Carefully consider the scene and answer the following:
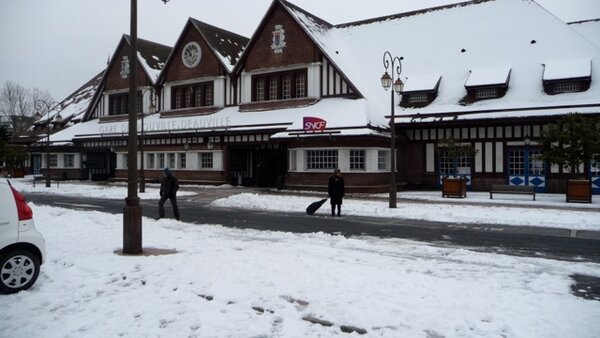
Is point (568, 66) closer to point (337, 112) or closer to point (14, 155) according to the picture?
point (337, 112)

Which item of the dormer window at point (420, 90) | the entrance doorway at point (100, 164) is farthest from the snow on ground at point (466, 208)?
the entrance doorway at point (100, 164)

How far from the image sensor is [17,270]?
253 inches

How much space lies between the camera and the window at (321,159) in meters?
25.5

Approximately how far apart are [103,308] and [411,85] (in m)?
24.9

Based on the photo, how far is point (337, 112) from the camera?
2602 centimetres

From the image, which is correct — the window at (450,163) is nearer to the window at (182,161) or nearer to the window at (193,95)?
the window at (193,95)

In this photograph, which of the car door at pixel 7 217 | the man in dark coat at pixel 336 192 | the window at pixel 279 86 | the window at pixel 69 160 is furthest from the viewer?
the window at pixel 69 160

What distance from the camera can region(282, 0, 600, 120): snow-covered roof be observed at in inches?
974

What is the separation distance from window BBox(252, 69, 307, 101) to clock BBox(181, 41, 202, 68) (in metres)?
5.99

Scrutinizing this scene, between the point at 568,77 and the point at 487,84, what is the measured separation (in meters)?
3.88

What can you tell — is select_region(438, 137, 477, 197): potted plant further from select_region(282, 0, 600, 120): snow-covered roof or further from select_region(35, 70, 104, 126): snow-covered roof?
select_region(35, 70, 104, 126): snow-covered roof

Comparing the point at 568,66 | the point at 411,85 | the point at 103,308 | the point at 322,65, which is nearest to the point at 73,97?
the point at 322,65

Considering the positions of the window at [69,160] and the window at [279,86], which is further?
the window at [69,160]

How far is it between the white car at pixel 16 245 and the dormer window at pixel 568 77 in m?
24.7
